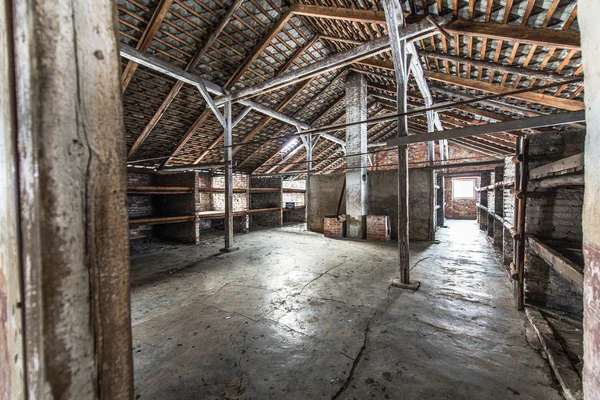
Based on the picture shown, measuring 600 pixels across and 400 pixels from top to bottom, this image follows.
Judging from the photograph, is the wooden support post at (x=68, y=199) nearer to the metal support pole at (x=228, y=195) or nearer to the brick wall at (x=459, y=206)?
the metal support pole at (x=228, y=195)

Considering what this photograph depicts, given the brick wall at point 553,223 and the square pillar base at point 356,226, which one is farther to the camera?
the square pillar base at point 356,226

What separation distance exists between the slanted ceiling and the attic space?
0.04 metres

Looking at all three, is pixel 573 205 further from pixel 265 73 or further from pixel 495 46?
pixel 265 73

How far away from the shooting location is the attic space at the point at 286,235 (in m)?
0.57

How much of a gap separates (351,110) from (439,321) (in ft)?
22.3

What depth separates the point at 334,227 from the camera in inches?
309

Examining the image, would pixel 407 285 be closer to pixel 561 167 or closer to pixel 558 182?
pixel 558 182

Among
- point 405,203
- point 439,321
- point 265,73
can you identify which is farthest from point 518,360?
point 265,73

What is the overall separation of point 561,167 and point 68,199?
9.92ft

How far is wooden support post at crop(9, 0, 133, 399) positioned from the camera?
0.54 metres

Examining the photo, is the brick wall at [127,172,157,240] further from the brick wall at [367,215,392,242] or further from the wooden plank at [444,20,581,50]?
the wooden plank at [444,20,581,50]

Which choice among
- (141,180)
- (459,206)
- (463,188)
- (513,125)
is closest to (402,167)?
(513,125)

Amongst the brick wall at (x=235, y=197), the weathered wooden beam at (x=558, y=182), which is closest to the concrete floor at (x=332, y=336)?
the weathered wooden beam at (x=558, y=182)

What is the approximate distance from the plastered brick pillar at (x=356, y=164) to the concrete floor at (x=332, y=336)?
310cm
